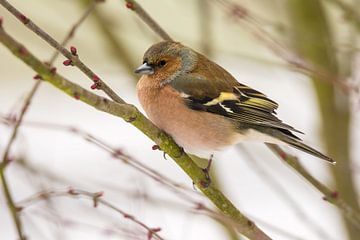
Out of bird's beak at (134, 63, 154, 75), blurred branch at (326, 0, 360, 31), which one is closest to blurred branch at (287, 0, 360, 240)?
blurred branch at (326, 0, 360, 31)

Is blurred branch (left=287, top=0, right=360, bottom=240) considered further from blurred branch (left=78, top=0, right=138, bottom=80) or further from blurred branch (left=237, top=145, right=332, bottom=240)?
blurred branch (left=78, top=0, right=138, bottom=80)

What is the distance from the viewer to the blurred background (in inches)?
113

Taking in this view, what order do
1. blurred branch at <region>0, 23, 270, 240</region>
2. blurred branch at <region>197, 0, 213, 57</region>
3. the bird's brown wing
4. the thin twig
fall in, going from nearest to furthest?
blurred branch at <region>0, 23, 270, 240</region>, the thin twig, the bird's brown wing, blurred branch at <region>197, 0, 213, 57</region>

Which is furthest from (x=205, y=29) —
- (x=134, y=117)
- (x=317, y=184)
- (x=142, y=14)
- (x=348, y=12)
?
(x=134, y=117)

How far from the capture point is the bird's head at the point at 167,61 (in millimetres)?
3006

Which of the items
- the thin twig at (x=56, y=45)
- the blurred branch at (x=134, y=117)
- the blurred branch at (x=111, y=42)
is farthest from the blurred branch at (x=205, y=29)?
the thin twig at (x=56, y=45)

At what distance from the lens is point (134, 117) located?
1978 mm

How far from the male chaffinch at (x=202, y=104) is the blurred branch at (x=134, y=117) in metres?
0.44

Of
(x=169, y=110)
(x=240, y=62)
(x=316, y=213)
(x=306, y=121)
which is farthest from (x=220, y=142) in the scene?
(x=306, y=121)

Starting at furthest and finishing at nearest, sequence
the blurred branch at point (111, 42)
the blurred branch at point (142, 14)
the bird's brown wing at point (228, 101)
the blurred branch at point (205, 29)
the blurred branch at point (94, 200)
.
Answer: the blurred branch at point (111, 42)
the blurred branch at point (205, 29)
the bird's brown wing at point (228, 101)
the blurred branch at point (142, 14)
the blurred branch at point (94, 200)

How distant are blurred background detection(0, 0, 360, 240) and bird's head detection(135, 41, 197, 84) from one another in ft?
1.01

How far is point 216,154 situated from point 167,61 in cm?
55

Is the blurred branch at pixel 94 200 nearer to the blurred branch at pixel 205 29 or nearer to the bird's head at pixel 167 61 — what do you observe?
the bird's head at pixel 167 61

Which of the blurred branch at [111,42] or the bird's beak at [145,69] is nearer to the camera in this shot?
the bird's beak at [145,69]
